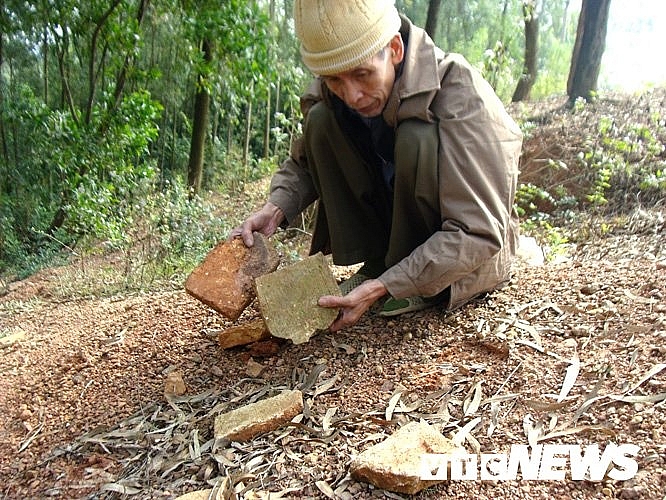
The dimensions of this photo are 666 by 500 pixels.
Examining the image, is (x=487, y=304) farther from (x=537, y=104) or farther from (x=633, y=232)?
(x=537, y=104)

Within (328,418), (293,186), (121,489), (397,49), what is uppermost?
(397,49)

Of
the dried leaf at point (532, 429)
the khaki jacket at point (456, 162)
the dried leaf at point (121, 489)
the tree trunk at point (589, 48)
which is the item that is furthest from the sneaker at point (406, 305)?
the tree trunk at point (589, 48)

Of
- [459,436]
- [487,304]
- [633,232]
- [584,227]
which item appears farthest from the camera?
[584,227]

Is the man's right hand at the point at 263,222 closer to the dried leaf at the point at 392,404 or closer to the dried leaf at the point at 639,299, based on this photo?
the dried leaf at the point at 392,404

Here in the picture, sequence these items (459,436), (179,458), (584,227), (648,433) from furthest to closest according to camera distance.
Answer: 1. (584,227)
2. (179,458)
3. (459,436)
4. (648,433)

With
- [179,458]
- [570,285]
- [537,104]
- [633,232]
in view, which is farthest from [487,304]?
[537,104]

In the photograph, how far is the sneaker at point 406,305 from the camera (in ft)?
7.79

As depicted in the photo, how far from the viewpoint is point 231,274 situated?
7.48ft

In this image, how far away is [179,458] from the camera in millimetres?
1761

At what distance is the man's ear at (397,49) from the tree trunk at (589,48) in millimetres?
5267

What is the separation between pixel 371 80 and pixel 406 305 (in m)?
0.93

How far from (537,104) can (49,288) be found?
6165 millimetres

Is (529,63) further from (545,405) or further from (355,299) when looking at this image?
(545,405)

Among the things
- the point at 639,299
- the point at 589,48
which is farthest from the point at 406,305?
the point at 589,48
